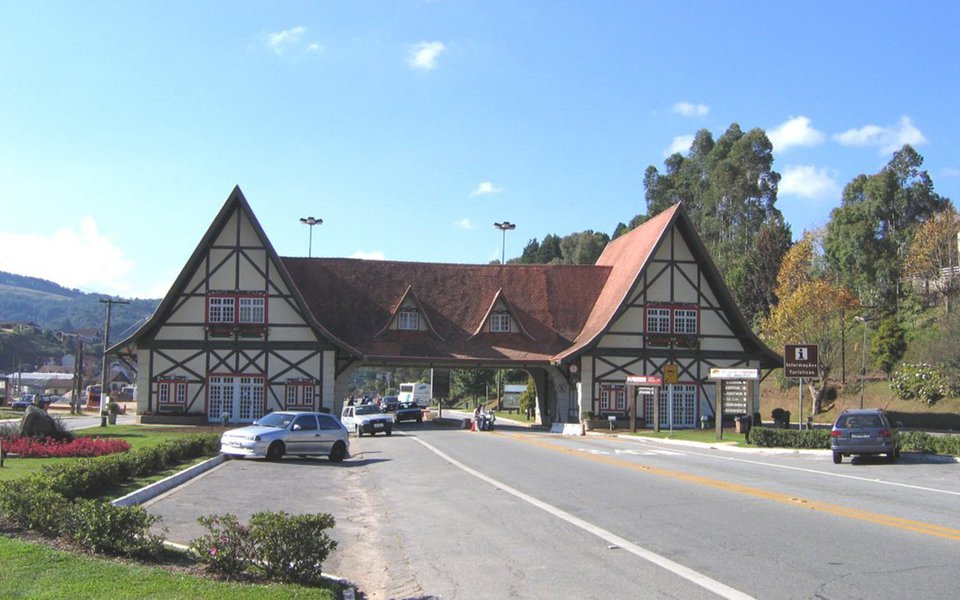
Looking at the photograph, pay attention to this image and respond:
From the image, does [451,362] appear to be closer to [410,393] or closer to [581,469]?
[581,469]

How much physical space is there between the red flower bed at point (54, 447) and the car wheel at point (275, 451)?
3784 millimetres

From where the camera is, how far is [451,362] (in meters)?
51.5

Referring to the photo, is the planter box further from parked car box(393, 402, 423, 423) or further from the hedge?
the hedge

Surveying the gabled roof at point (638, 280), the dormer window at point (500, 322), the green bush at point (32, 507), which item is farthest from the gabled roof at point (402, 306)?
the green bush at point (32, 507)

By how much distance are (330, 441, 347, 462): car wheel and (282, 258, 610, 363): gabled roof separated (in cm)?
2396

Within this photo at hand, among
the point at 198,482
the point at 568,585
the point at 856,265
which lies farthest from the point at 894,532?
the point at 856,265

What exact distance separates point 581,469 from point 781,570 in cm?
1285

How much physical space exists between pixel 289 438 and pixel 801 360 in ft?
64.2

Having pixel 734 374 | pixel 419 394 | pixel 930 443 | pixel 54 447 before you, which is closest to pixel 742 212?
pixel 419 394

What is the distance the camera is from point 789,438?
106 feet

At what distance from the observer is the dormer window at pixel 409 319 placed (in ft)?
176

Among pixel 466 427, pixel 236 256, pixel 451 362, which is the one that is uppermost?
pixel 236 256

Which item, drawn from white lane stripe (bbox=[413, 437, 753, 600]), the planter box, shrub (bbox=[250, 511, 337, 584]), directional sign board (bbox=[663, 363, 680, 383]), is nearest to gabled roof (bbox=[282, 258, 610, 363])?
directional sign board (bbox=[663, 363, 680, 383])

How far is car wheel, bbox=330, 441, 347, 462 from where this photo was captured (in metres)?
26.6
